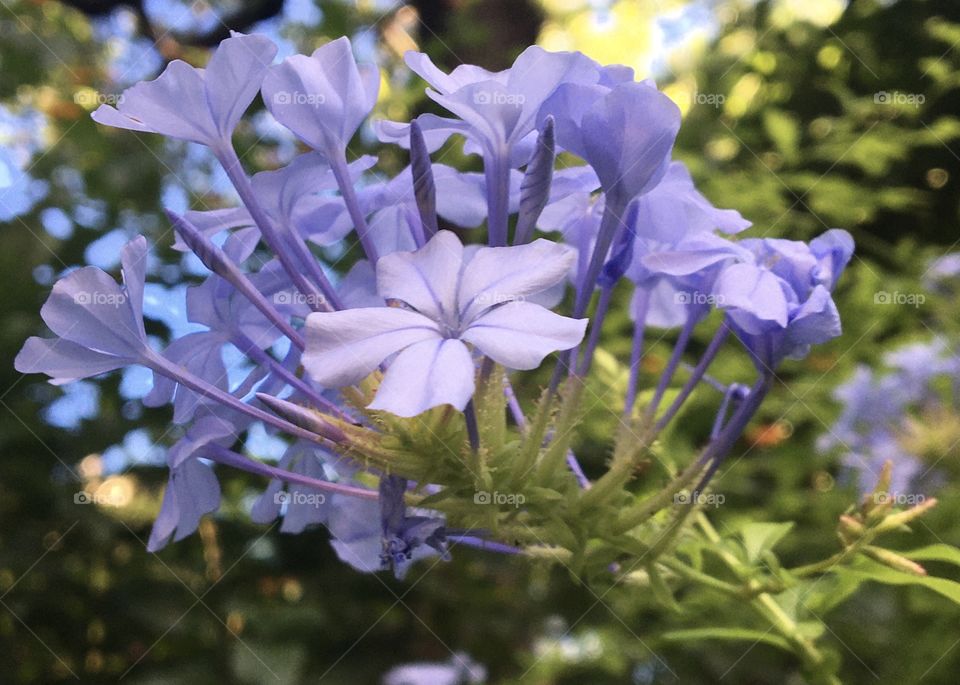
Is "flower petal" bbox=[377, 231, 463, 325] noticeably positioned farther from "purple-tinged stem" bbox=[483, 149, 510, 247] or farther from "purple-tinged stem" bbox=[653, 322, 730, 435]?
"purple-tinged stem" bbox=[653, 322, 730, 435]

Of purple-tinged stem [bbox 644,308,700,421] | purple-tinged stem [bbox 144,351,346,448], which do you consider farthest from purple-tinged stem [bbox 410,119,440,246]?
purple-tinged stem [bbox 644,308,700,421]

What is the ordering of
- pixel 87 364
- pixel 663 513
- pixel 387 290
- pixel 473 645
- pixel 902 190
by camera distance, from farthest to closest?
pixel 902 190
pixel 473 645
pixel 663 513
pixel 87 364
pixel 387 290

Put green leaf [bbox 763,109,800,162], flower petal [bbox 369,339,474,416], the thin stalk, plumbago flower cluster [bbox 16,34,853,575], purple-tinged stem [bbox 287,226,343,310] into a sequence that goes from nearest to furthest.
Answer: flower petal [bbox 369,339,474,416]
plumbago flower cluster [bbox 16,34,853,575]
purple-tinged stem [bbox 287,226,343,310]
the thin stalk
green leaf [bbox 763,109,800,162]

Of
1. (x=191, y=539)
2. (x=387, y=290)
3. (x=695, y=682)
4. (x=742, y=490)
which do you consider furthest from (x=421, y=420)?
(x=742, y=490)

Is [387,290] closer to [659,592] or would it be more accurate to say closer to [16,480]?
[659,592]

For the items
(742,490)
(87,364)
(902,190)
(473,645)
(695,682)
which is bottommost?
(473,645)

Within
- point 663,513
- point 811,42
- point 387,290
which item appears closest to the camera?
point 387,290
